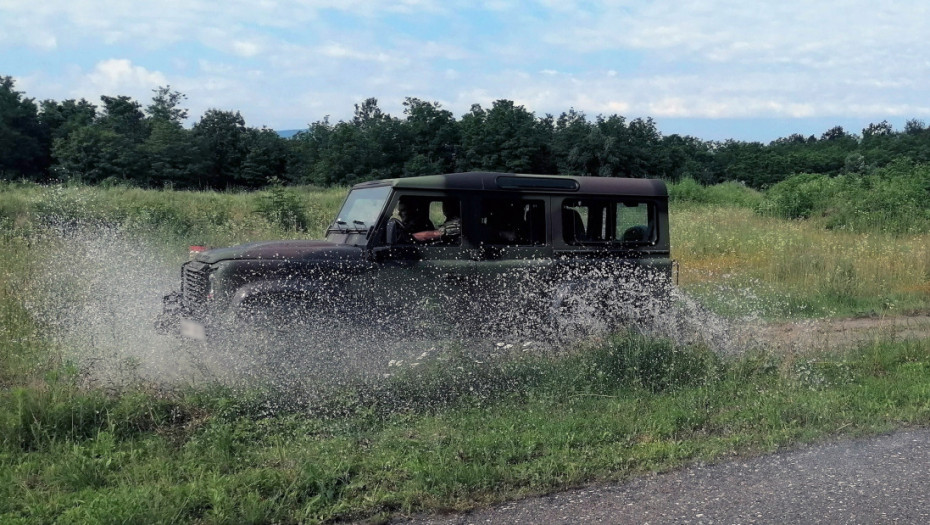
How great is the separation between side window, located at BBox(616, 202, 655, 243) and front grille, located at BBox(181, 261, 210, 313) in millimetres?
4518

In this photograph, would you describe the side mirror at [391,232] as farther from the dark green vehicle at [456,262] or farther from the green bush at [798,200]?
the green bush at [798,200]

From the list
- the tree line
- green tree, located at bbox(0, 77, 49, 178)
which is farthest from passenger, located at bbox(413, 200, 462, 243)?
green tree, located at bbox(0, 77, 49, 178)

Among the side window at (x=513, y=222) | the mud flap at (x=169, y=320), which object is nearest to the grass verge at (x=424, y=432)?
the mud flap at (x=169, y=320)

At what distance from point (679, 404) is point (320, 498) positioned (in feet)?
10.4

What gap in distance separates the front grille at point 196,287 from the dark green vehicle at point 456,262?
0.06 ft

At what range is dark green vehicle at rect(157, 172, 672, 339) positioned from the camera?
707 cm

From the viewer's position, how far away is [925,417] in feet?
19.3

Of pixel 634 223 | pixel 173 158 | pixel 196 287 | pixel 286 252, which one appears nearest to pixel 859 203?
pixel 634 223

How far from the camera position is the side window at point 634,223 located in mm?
8750

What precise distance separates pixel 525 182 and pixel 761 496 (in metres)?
4.59

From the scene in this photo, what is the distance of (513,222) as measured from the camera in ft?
27.0

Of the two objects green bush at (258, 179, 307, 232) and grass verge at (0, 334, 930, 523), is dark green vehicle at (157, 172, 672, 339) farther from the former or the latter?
green bush at (258, 179, 307, 232)

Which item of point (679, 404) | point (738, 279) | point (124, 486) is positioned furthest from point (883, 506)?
point (738, 279)

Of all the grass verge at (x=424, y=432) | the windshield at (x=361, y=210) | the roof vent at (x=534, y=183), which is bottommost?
the grass verge at (x=424, y=432)
